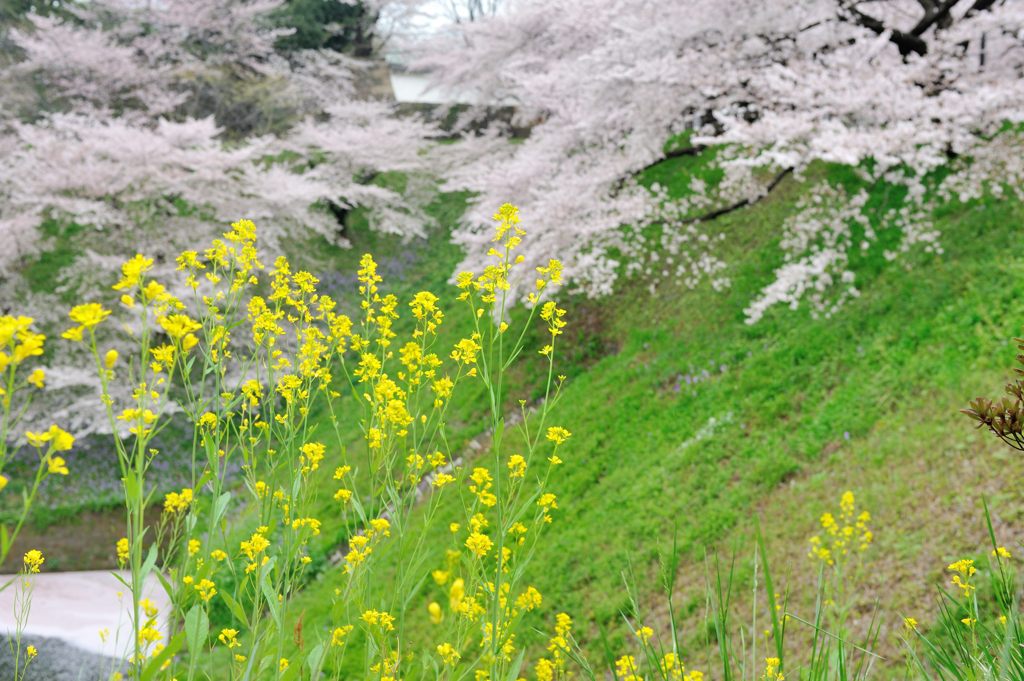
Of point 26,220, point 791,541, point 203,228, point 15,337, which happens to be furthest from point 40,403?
point 15,337

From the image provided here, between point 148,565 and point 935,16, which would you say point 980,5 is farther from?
point 148,565

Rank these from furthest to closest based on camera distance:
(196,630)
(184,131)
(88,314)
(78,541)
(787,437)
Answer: (184,131) < (78,541) < (787,437) < (196,630) < (88,314)

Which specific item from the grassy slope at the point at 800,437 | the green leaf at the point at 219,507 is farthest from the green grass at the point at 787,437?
the green leaf at the point at 219,507

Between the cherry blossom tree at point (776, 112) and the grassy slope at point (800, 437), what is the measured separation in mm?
484

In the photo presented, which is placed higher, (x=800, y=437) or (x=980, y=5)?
(x=980, y=5)

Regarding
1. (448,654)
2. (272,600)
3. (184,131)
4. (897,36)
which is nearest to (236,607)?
(272,600)

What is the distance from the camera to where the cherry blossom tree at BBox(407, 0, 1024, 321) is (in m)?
6.49

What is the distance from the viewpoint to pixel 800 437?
6.13 meters

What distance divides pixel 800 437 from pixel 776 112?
3475mm

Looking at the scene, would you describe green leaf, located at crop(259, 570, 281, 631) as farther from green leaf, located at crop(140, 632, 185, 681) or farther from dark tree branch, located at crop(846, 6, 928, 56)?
dark tree branch, located at crop(846, 6, 928, 56)

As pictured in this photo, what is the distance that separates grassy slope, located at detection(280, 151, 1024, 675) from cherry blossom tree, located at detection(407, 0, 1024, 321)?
48 cm

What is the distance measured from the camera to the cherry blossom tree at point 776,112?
6.49 metres

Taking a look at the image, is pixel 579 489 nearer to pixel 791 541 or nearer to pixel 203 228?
pixel 791 541

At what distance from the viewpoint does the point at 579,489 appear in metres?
7.25
